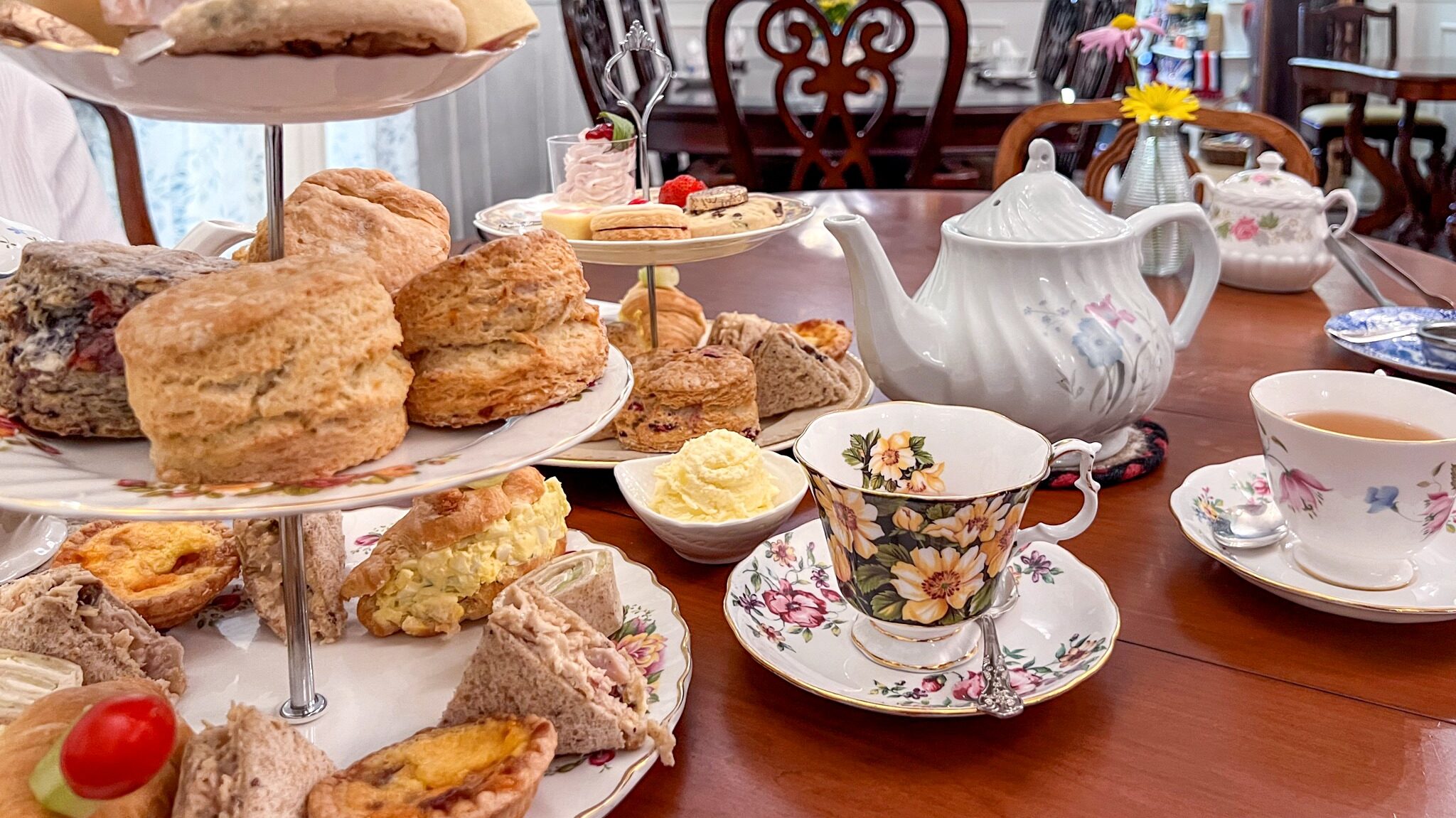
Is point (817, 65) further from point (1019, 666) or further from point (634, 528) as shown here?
point (1019, 666)

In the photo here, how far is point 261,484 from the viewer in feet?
1.68

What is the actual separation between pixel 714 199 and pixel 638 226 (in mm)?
137

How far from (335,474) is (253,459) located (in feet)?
0.12

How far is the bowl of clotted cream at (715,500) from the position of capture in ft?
2.84

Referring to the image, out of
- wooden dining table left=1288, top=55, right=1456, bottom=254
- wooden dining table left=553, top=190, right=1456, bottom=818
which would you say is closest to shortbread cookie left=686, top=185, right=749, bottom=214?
wooden dining table left=553, top=190, right=1456, bottom=818

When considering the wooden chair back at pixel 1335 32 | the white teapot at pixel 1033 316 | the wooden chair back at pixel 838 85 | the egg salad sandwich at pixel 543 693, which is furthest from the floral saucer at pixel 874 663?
the wooden chair back at pixel 1335 32

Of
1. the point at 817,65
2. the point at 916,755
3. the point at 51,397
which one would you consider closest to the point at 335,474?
the point at 51,397

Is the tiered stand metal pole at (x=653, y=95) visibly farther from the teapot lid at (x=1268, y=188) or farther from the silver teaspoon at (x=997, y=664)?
the teapot lid at (x=1268, y=188)

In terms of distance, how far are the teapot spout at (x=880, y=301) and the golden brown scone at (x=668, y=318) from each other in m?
0.27

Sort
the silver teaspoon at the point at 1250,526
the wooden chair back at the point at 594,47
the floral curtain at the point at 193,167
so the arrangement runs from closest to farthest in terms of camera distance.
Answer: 1. the silver teaspoon at the point at 1250,526
2. the floral curtain at the point at 193,167
3. the wooden chair back at the point at 594,47

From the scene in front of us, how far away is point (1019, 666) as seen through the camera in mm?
708

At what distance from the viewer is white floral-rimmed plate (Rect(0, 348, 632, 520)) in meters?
0.47

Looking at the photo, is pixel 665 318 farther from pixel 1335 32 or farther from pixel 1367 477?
pixel 1335 32

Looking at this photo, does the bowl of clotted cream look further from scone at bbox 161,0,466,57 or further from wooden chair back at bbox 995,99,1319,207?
wooden chair back at bbox 995,99,1319,207
